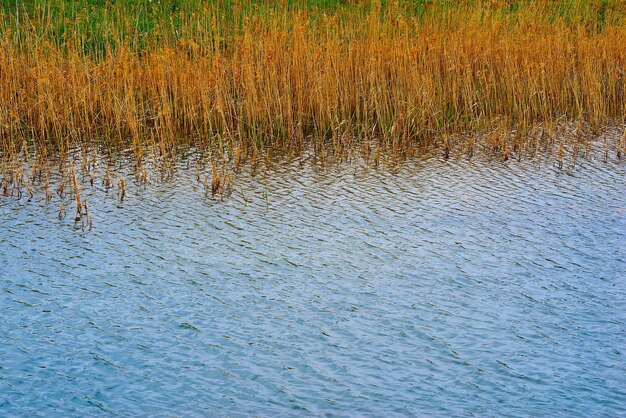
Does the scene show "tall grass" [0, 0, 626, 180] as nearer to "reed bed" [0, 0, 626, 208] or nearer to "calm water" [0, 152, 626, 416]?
"reed bed" [0, 0, 626, 208]

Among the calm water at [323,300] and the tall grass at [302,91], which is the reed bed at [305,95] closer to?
the tall grass at [302,91]

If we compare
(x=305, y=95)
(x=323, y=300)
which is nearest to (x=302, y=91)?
(x=305, y=95)

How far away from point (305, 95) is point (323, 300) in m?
3.56

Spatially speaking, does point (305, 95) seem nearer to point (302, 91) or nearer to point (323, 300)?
point (302, 91)

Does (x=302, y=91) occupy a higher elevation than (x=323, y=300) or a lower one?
higher

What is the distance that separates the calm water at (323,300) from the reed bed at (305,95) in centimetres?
106

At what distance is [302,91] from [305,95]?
46 millimetres

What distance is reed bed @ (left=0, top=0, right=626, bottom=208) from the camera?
6922 millimetres

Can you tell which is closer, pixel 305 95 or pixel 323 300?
pixel 323 300

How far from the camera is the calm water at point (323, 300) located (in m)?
3.23

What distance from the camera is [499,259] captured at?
183 inches

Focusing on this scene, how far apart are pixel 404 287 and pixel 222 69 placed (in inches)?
136

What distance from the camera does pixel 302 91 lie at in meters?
7.35

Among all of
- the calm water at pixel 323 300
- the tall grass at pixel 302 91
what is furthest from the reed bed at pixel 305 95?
the calm water at pixel 323 300
